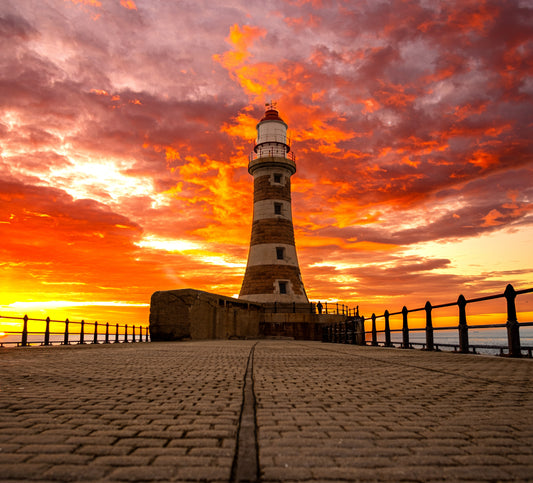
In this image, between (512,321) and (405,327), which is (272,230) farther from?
(512,321)

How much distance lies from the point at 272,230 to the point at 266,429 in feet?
101

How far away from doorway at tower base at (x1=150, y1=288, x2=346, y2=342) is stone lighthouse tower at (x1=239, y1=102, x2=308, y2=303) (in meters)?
1.78

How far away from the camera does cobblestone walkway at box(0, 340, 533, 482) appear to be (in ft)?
7.22

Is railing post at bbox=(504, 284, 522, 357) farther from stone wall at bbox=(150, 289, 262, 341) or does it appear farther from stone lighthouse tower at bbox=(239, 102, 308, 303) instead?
stone lighthouse tower at bbox=(239, 102, 308, 303)

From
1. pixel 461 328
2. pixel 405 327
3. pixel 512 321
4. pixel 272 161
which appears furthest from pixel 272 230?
pixel 512 321

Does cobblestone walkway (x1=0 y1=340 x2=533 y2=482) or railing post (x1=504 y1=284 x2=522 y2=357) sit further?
railing post (x1=504 y1=284 x2=522 y2=357)

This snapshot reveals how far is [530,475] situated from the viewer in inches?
85.6

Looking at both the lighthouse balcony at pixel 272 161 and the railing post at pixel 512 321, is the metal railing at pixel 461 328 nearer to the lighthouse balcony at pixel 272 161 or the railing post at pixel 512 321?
the railing post at pixel 512 321

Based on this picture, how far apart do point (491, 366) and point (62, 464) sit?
6726 mm

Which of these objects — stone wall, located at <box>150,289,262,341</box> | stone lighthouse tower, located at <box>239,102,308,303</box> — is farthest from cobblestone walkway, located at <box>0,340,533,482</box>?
stone lighthouse tower, located at <box>239,102,308,303</box>

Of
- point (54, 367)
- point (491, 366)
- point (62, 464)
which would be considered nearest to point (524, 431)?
point (62, 464)

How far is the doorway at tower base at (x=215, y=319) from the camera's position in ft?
61.4

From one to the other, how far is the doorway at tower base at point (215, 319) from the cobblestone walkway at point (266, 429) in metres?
13.2

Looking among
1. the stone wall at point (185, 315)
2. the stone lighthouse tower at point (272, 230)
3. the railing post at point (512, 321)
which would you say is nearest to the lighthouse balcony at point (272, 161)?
the stone lighthouse tower at point (272, 230)
